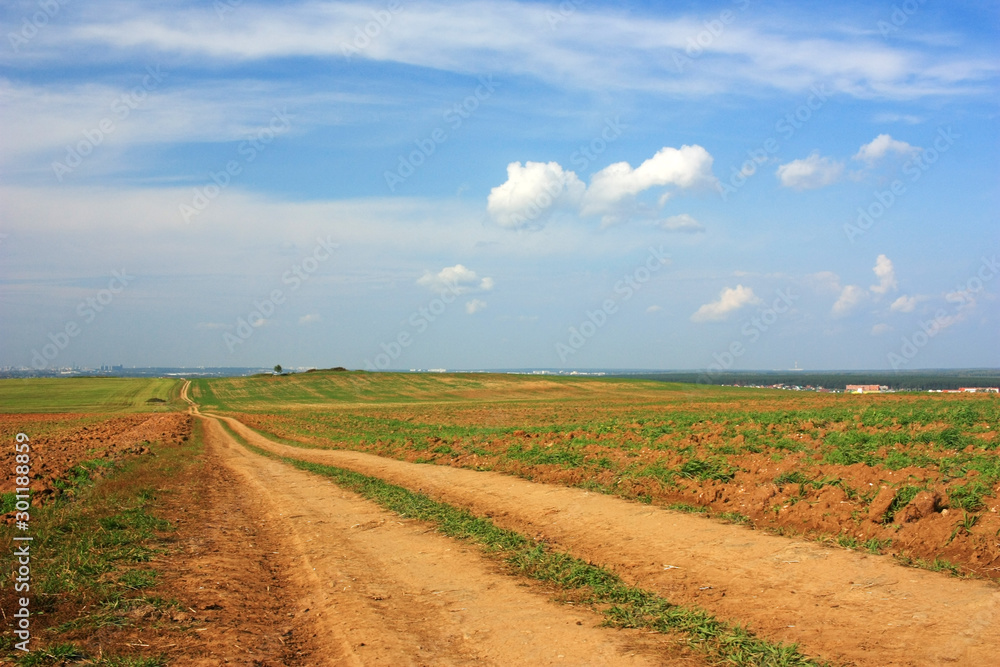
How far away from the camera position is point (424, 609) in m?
7.46

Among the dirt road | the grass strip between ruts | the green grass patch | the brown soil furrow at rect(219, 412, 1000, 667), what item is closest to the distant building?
the brown soil furrow at rect(219, 412, 1000, 667)

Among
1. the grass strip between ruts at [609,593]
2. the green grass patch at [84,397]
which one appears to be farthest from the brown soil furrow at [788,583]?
the green grass patch at [84,397]

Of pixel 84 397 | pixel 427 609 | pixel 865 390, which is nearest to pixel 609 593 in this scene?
pixel 427 609

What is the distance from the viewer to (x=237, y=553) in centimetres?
1016

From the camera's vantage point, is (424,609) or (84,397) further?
(84,397)

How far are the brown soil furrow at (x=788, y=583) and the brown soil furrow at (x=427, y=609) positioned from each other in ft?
4.95

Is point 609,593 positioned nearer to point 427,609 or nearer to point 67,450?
point 427,609

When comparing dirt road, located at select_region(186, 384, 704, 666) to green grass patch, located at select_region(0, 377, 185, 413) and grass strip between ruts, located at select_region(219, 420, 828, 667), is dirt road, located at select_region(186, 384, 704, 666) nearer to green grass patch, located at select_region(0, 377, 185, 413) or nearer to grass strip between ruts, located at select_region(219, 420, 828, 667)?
grass strip between ruts, located at select_region(219, 420, 828, 667)

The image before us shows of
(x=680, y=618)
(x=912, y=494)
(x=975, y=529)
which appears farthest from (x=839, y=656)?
(x=912, y=494)

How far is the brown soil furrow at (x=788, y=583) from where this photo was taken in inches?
244

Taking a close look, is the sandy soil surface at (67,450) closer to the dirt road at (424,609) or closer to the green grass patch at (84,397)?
the dirt road at (424,609)

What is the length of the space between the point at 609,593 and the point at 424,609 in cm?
232

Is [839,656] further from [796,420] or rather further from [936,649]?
[796,420]

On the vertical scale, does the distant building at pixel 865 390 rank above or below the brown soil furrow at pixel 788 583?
below
